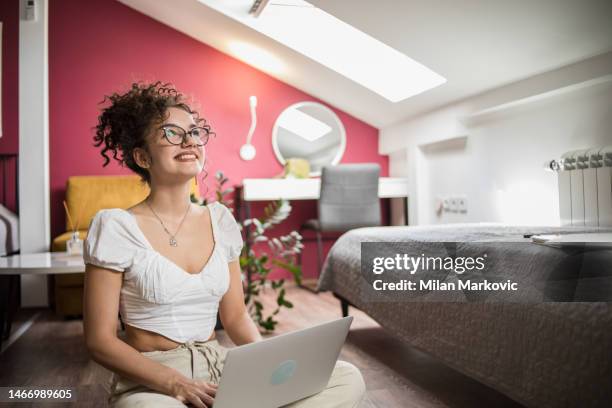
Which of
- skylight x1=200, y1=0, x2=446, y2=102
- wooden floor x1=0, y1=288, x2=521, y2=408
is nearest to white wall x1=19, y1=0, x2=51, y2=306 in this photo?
wooden floor x1=0, y1=288, x2=521, y2=408

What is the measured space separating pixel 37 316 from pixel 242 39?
2188 millimetres

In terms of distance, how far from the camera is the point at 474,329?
1.40m

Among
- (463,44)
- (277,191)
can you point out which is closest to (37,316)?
(277,191)

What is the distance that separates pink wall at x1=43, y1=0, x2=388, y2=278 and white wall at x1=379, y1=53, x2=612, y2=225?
4.11ft

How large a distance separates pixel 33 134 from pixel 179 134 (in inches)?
104

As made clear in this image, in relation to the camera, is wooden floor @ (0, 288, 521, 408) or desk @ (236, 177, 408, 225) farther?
desk @ (236, 177, 408, 225)

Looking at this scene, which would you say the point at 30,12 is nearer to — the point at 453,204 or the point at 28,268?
the point at 28,268

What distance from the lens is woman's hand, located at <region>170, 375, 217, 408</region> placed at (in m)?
0.83

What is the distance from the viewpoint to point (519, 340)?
123cm

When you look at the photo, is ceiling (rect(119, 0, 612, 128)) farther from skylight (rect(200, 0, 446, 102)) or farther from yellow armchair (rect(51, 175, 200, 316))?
yellow armchair (rect(51, 175, 200, 316))

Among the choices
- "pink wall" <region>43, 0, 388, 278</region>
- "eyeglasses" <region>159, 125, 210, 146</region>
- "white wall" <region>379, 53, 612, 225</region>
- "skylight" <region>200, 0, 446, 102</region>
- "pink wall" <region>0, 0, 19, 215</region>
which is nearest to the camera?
"eyeglasses" <region>159, 125, 210, 146</region>

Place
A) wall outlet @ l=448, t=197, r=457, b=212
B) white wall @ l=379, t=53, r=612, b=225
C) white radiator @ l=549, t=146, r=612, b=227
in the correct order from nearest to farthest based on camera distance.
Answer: white radiator @ l=549, t=146, r=612, b=227, white wall @ l=379, t=53, r=612, b=225, wall outlet @ l=448, t=197, r=457, b=212

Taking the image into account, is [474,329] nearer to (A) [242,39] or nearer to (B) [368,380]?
(B) [368,380]

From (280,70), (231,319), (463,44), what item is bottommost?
(231,319)
